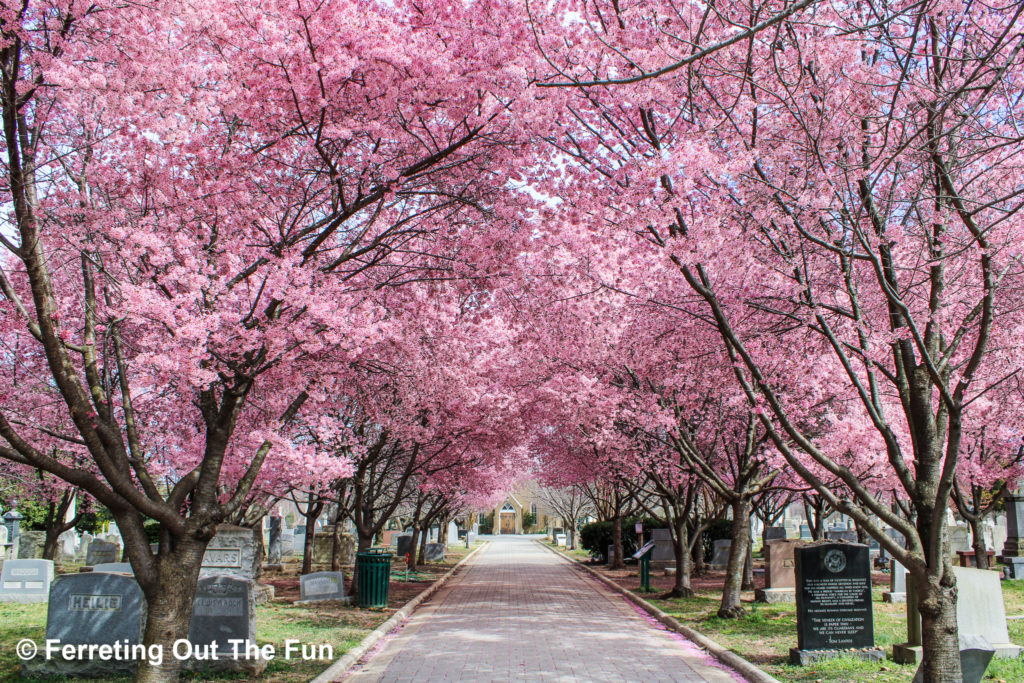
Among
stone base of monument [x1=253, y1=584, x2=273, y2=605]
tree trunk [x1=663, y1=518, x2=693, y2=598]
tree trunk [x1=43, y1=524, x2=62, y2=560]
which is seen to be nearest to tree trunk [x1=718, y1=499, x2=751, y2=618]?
tree trunk [x1=663, y1=518, x2=693, y2=598]

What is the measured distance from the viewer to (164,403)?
47.8 ft

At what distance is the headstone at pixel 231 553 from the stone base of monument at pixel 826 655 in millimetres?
8327

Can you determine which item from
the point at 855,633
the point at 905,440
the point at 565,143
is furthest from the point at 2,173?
the point at 905,440

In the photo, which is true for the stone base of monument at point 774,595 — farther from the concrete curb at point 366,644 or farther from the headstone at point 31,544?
the headstone at point 31,544

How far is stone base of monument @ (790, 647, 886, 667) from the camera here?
29.7 feet

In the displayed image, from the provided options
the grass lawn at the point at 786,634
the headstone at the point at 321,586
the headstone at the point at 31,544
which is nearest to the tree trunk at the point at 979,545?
the grass lawn at the point at 786,634

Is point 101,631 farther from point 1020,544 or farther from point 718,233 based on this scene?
point 1020,544

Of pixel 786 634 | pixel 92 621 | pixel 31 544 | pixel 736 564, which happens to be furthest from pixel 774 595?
pixel 31 544

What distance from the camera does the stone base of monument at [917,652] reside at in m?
8.83

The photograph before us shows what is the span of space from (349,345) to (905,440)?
46.7ft

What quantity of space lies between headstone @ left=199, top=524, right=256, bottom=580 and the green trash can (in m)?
3.27

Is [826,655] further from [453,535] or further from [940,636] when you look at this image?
[453,535]

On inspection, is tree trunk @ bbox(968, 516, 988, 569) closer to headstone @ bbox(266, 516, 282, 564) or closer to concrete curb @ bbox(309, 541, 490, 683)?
concrete curb @ bbox(309, 541, 490, 683)

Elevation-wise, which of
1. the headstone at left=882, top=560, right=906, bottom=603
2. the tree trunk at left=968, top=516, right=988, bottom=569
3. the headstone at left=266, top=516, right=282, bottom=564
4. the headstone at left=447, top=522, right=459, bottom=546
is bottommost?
the headstone at left=447, top=522, right=459, bottom=546
